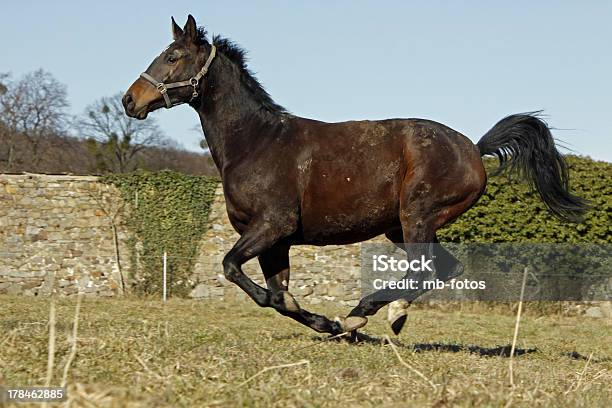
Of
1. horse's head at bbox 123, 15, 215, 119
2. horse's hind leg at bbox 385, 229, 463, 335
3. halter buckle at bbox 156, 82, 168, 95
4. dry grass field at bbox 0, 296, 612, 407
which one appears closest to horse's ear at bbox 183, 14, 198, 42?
horse's head at bbox 123, 15, 215, 119

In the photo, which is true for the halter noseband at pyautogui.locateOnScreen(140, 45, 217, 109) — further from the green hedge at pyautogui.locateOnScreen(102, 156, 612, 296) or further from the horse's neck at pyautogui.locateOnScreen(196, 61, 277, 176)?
the green hedge at pyautogui.locateOnScreen(102, 156, 612, 296)

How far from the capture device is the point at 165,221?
52.5 ft

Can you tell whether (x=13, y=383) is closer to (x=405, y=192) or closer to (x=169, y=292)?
(x=405, y=192)

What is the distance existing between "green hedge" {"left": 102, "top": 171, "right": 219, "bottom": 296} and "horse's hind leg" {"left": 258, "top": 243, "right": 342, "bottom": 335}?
28.3ft

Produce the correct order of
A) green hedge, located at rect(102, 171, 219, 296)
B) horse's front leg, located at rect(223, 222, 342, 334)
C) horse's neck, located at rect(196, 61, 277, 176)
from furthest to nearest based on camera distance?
green hedge, located at rect(102, 171, 219, 296)
horse's neck, located at rect(196, 61, 277, 176)
horse's front leg, located at rect(223, 222, 342, 334)

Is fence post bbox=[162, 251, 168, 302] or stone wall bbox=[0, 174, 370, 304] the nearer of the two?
fence post bbox=[162, 251, 168, 302]

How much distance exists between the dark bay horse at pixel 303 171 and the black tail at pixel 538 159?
48 cm

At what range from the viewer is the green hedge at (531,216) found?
49.2 feet

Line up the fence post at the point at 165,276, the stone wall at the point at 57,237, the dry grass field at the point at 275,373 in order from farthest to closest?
the stone wall at the point at 57,237 < the fence post at the point at 165,276 < the dry grass field at the point at 275,373

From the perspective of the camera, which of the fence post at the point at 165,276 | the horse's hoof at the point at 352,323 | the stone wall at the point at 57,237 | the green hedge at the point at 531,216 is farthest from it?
the stone wall at the point at 57,237

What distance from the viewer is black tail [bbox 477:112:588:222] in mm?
7617

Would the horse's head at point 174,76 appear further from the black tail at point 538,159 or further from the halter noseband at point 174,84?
the black tail at point 538,159

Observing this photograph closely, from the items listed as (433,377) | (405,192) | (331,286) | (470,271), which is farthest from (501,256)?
(433,377)

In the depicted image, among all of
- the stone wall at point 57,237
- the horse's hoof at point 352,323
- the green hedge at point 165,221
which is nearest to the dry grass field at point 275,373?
the horse's hoof at point 352,323
